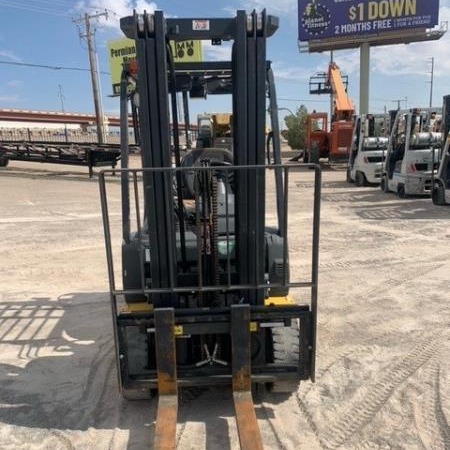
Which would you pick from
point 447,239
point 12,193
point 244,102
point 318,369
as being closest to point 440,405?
point 318,369

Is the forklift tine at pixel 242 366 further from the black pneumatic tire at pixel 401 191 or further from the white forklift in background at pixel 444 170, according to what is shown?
the black pneumatic tire at pixel 401 191

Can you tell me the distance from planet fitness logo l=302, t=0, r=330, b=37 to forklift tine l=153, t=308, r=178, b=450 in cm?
3905

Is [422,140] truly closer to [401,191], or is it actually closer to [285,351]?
[401,191]

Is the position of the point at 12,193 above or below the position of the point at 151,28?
below

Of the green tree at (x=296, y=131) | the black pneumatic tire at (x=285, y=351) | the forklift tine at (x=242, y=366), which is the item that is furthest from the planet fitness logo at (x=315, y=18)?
the forklift tine at (x=242, y=366)

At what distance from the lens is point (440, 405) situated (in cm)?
355

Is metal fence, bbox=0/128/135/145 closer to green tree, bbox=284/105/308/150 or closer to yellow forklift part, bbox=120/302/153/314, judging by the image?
green tree, bbox=284/105/308/150

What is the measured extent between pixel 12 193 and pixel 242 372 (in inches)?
606

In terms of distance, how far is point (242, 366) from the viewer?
339cm

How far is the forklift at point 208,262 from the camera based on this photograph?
3094mm

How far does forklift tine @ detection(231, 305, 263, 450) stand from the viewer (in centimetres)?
319

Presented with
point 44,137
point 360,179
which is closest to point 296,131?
point 44,137

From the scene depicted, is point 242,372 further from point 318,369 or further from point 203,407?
point 318,369

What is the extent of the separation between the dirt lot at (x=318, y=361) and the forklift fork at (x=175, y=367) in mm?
186
